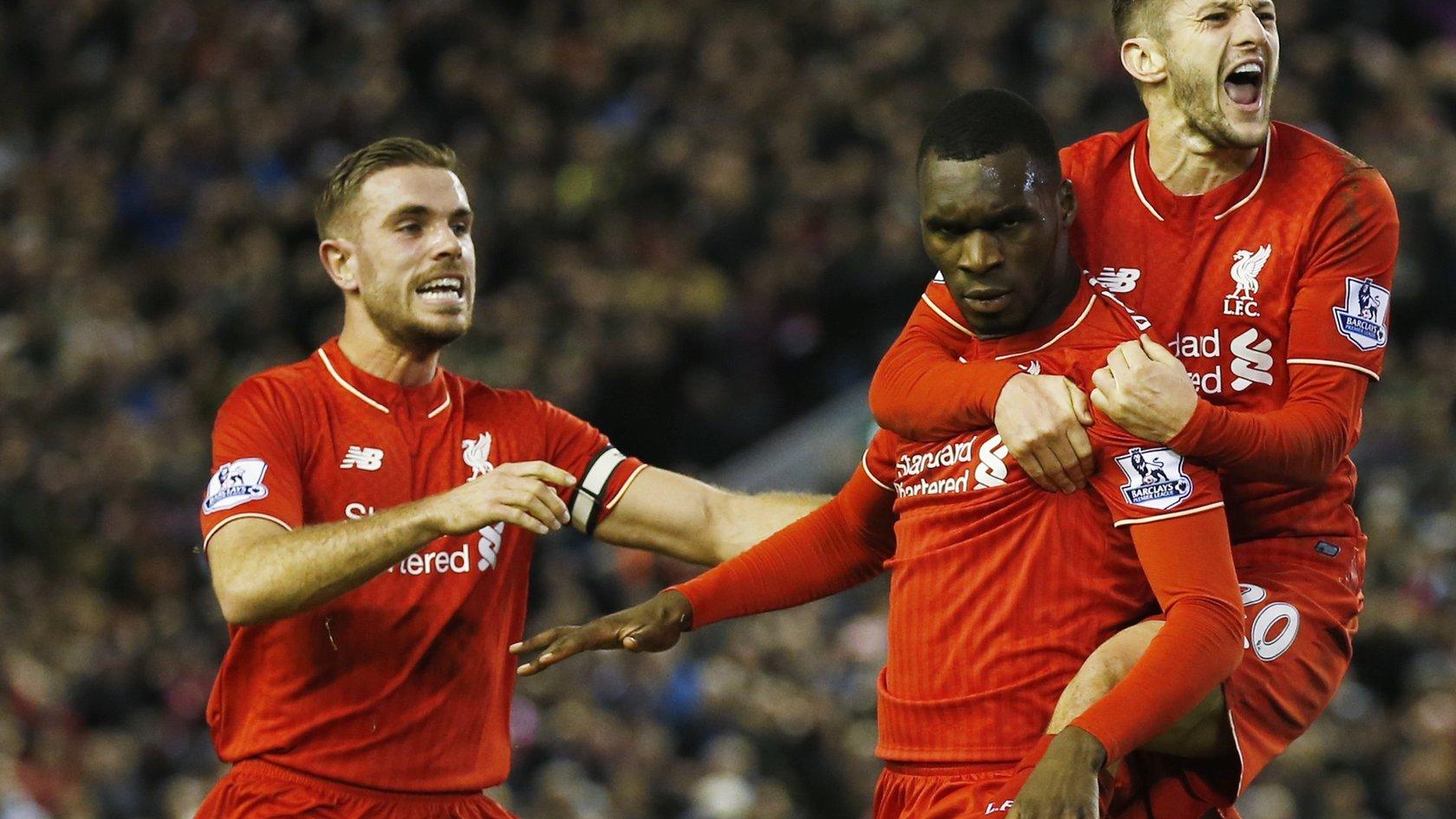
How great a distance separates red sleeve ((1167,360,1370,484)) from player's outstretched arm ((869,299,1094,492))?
0.69 ft

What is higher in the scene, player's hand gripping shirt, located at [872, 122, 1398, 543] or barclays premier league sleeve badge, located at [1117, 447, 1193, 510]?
player's hand gripping shirt, located at [872, 122, 1398, 543]

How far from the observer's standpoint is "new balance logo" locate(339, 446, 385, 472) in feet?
17.8

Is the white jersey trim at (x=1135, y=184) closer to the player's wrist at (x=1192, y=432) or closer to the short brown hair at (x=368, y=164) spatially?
the player's wrist at (x=1192, y=432)

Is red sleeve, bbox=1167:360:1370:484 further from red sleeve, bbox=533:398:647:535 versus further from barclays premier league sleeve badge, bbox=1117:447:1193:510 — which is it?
red sleeve, bbox=533:398:647:535

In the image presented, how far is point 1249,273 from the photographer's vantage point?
15.4ft

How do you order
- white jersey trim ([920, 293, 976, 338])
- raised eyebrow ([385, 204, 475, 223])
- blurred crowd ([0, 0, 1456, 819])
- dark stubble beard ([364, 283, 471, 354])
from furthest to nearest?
1. blurred crowd ([0, 0, 1456, 819])
2. raised eyebrow ([385, 204, 475, 223])
3. dark stubble beard ([364, 283, 471, 354])
4. white jersey trim ([920, 293, 976, 338])

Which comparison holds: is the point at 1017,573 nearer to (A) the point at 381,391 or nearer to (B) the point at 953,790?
(B) the point at 953,790

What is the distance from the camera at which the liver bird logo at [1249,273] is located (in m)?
4.68

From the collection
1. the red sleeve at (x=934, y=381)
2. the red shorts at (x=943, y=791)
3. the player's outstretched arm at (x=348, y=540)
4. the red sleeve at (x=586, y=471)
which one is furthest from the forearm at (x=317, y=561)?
the red shorts at (x=943, y=791)

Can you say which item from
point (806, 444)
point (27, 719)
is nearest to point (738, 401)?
point (806, 444)

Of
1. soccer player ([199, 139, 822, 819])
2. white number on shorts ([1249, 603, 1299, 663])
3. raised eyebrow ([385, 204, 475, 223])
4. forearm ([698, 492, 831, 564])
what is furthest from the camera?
forearm ([698, 492, 831, 564])

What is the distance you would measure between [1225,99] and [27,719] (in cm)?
922

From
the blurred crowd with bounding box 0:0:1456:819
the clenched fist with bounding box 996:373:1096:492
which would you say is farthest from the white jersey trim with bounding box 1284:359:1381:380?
the blurred crowd with bounding box 0:0:1456:819

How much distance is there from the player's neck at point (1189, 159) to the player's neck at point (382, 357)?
A: 6.58 ft
